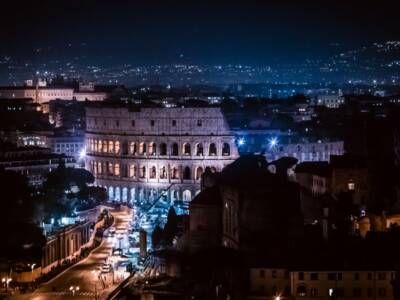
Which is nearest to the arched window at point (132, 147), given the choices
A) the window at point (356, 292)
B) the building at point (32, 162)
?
the building at point (32, 162)

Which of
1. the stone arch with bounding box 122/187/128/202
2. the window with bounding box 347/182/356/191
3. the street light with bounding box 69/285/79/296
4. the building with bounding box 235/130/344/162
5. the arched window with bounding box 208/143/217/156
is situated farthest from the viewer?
the stone arch with bounding box 122/187/128/202

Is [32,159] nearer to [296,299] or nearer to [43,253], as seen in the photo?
[43,253]

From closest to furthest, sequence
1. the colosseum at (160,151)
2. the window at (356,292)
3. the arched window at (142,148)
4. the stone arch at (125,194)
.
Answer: the window at (356,292) < the colosseum at (160,151) < the stone arch at (125,194) < the arched window at (142,148)

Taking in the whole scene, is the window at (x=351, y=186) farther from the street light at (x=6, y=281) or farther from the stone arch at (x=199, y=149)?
the stone arch at (x=199, y=149)

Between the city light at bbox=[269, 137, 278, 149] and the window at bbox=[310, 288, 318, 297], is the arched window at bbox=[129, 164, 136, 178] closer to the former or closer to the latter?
the city light at bbox=[269, 137, 278, 149]

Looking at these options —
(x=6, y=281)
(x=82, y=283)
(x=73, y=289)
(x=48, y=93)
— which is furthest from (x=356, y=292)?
(x=48, y=93)

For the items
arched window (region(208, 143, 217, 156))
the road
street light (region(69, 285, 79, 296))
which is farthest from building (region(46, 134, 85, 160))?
street light (region(69, 285, 79, 296))

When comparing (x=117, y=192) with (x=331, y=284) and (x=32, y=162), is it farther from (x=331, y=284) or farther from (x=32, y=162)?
(x=331, y=284)

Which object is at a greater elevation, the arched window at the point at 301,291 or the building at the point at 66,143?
the building at the point at 66,143

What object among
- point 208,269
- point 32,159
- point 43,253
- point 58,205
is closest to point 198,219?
point 208,269
